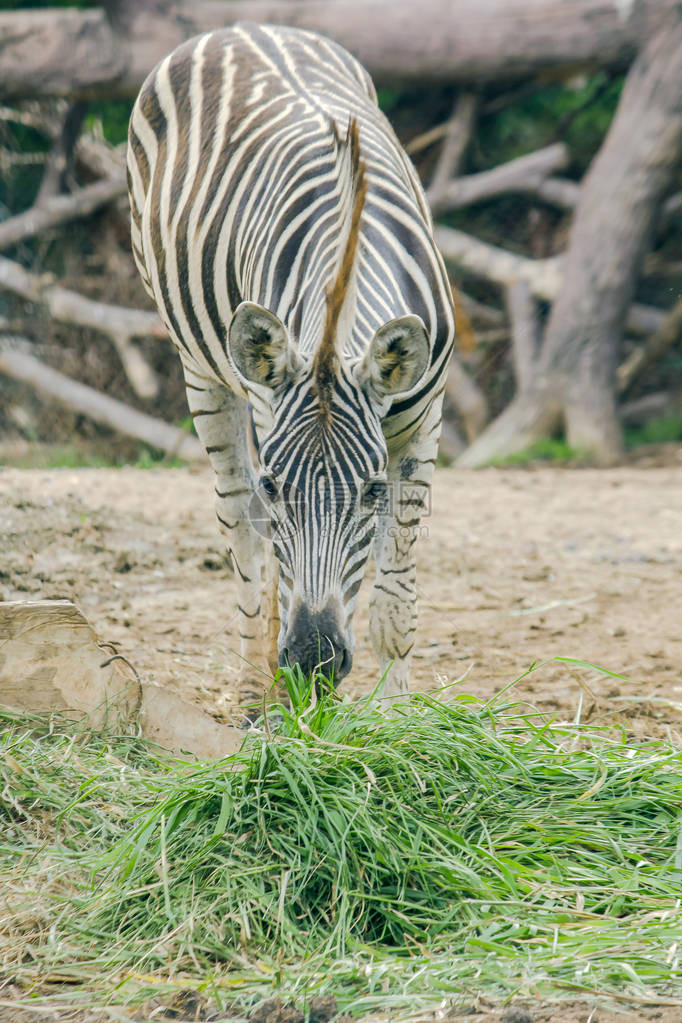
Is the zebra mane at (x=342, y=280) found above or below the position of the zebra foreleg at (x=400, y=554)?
above

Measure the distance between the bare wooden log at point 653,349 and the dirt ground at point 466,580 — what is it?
1.57m

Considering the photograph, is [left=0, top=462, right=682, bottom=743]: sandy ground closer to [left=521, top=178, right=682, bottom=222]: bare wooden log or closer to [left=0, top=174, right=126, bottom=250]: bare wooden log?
[left=521, top=178, right=682, bottom=222]: bare wooden log

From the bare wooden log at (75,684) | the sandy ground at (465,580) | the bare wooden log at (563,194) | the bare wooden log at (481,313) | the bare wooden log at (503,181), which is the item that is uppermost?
the bare wooden log at (503,181)

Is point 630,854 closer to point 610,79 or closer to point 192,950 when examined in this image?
point 192,950

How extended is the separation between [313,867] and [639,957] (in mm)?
755

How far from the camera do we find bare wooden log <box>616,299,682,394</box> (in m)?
9.51

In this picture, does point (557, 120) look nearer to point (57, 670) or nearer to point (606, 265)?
point (606, 265)

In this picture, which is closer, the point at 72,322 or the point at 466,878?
the point at 466,878

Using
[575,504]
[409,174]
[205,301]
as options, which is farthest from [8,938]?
[575,504]

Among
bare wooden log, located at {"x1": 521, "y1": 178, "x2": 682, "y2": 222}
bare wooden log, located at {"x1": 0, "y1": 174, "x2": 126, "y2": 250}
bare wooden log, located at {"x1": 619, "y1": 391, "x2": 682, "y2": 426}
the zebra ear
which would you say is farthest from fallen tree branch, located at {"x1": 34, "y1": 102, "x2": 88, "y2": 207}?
the zebra ear

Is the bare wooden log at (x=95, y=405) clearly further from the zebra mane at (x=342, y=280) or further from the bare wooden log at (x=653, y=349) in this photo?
the zebra mane at (x=342, y=280)

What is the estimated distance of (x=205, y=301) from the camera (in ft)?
13.5

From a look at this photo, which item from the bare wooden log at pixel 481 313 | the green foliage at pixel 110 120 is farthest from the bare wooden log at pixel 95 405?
the bare wooden log at pixel 481 313

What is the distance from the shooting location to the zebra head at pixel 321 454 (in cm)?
299
